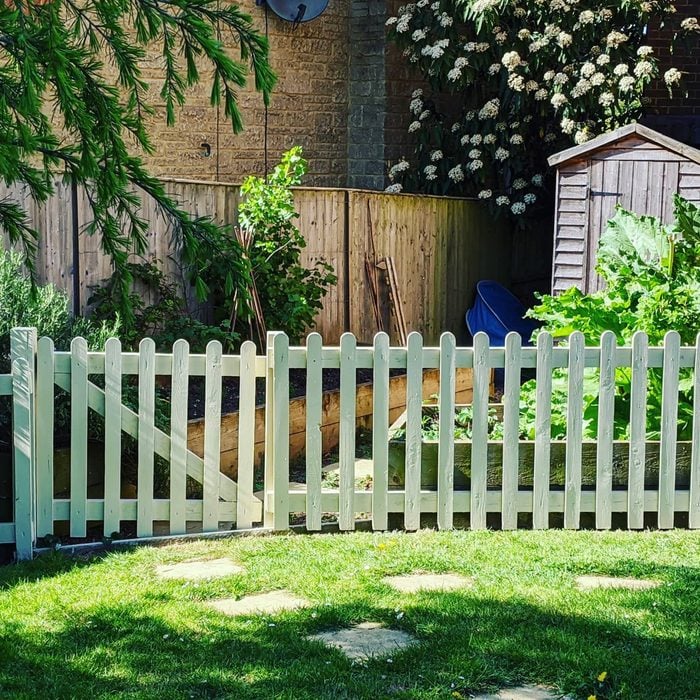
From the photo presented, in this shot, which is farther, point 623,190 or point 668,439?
point 623,190

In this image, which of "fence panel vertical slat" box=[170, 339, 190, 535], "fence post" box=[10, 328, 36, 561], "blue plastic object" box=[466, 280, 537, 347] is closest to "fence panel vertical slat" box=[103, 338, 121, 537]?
"fence panel vertical slat" box=[170, 339, 190, 535]

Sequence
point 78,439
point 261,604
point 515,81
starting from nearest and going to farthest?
point 261,604 < point 78,439 < point 515,81

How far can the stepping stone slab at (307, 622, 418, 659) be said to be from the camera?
4152mm

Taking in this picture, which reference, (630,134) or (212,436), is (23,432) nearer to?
(212,436)

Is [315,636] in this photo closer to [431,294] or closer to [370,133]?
[431,294]

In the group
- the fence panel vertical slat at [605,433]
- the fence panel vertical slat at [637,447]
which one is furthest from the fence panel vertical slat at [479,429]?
the fence panel vertical slat at [637,447]

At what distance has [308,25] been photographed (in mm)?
15055

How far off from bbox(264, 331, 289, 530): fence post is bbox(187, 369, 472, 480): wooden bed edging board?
4.67 ft

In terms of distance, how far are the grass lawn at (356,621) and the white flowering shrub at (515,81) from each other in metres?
8.71

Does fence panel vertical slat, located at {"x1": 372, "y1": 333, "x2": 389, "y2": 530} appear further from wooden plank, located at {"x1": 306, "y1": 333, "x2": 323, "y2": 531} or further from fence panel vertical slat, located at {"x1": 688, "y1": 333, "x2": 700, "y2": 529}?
fence panel vertical slat, located at {"x1": 688, "y1": 333, "x2": 700, "y2": 529}

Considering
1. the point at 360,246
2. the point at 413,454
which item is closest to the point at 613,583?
the point at 413,454

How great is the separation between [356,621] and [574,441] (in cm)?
220

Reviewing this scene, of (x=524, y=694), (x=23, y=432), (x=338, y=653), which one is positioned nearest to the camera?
(x=524, y=694)

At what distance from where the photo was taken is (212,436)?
6148 mm
